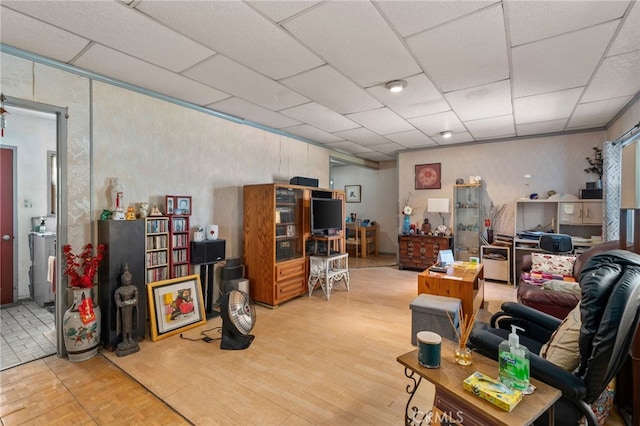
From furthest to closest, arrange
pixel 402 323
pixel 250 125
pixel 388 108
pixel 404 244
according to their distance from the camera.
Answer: pixel 404 244 < pixel 250 125 < pixel 388 108 < pixel 402 323

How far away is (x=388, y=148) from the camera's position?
6527 millimetres

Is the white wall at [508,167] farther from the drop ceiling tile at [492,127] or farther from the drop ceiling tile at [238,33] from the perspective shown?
the drop ceiling tile at [238,33]

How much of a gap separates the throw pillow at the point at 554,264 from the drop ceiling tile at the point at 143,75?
4.44 m

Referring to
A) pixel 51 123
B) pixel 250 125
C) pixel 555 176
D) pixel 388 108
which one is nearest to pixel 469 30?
pixel 388 108

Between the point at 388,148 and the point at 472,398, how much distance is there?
18.9ft

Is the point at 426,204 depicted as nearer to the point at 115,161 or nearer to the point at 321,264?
the point at 321,264

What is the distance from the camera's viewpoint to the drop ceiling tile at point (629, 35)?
77.9 inches

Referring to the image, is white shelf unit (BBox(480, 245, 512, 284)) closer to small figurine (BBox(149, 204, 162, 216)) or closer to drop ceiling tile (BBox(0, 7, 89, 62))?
small figurine (BBox(149, 204, 162, 216))

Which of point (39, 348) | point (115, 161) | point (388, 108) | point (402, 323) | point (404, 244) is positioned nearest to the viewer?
point (39, 348)

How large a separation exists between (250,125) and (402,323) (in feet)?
11.4

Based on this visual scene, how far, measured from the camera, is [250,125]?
15.1 feet

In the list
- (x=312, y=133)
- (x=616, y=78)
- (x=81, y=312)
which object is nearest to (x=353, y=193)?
(x=312, y=133)

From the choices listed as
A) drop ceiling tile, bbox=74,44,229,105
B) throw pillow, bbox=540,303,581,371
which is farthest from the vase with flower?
throw pillow, bbox=540,303,581,371

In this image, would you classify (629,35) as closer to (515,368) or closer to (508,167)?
(515,368)
